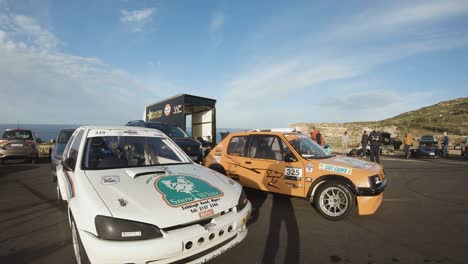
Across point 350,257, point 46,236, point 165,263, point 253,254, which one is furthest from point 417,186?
point 46,236

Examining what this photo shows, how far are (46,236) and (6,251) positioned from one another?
489 millimetres

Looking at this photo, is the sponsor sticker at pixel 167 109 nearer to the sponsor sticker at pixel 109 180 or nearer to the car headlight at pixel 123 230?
the sponsor sticker at pixel 109 180

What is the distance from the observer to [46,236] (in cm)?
351

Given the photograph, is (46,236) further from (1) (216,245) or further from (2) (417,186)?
(2) (417,186)

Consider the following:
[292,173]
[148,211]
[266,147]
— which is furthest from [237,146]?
[148,211]

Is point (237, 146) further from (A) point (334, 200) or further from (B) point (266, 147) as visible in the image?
(A) point (334, 200)

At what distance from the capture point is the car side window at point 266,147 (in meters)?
5.02

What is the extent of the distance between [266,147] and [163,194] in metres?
3.11

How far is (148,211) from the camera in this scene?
2.19 m

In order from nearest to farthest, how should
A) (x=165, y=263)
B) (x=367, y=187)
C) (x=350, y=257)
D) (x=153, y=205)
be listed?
1. (x=165, y=263)
2. (x=153, y=205)
3. (x=350, y=257)
4. (x=367, y=187)

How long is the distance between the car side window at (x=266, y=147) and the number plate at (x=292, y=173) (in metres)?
0.30

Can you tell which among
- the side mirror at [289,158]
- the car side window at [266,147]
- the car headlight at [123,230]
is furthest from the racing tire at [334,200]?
the car headlight at [123,230]

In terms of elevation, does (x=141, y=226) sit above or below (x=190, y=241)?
above

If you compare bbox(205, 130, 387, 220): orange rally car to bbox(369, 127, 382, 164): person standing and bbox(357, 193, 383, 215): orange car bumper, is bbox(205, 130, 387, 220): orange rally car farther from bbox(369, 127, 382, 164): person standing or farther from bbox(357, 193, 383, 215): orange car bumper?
bbox(369, 127, 382, 164): person standing
